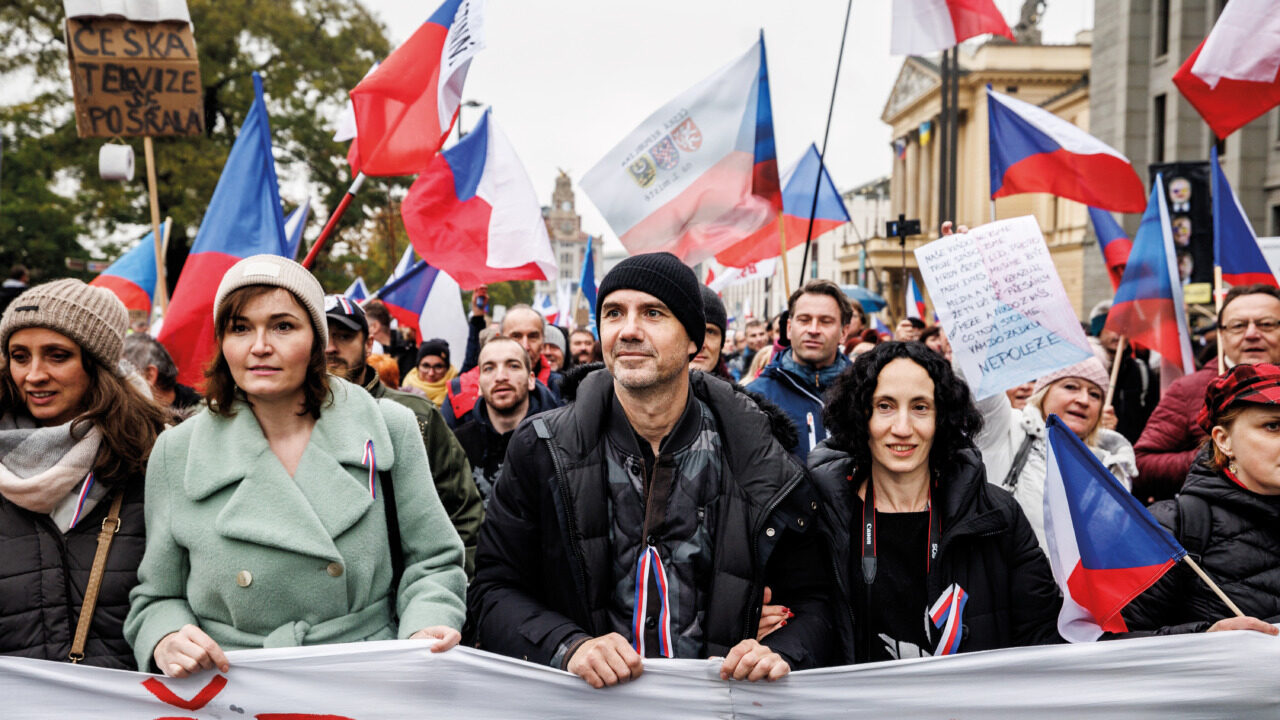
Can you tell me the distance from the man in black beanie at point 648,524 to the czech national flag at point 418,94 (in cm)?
348

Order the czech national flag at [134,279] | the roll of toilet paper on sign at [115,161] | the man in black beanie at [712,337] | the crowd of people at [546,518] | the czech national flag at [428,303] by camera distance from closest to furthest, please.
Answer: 1. the crowd of people at [546,518]
2. the man in black beanie at [712,337]
3. the roll of toilet paper on sign at [115,161]
4. the czech national flag at [134,279]
5. the czech national flag at [428,303]

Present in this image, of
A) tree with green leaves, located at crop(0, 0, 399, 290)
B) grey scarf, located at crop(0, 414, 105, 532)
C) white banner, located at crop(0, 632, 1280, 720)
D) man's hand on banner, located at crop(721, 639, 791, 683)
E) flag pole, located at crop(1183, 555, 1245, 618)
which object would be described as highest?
tree with green leaves, located at crop(0, 0, 399, 290)

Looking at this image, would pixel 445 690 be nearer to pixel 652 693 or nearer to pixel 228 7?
pixel 652 693

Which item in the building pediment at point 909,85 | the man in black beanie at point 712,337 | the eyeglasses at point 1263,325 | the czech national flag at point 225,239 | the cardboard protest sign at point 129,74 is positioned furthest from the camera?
the building pediment at point 909,85

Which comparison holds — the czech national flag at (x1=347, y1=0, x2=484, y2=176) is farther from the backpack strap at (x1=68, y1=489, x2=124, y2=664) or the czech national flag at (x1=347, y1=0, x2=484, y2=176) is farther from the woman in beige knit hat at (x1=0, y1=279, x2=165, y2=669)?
the backpack strap at (x1=68, y1=489, x2=124, y2=664)

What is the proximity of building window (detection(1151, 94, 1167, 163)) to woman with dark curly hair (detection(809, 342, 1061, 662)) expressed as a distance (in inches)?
1169

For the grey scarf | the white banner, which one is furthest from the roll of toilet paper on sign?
the white banner

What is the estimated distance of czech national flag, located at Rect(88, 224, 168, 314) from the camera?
811 cm

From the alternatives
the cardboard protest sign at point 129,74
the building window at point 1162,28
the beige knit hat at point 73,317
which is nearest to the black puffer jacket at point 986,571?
the beige knit hat at point 73,317

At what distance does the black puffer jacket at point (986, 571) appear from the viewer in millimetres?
2773

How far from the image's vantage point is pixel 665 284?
8.39ft

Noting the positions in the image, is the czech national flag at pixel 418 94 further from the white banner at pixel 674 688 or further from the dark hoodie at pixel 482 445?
the white banner at pixel 674 688

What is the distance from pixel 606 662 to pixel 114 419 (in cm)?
140

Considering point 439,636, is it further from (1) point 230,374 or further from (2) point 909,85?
(2) point 909,85
